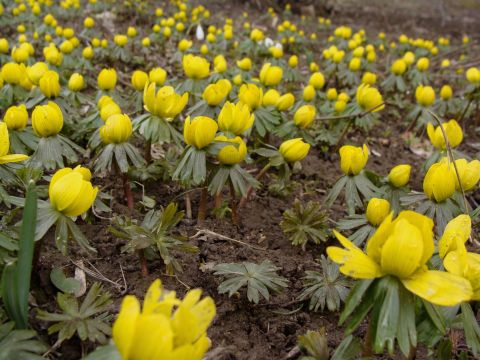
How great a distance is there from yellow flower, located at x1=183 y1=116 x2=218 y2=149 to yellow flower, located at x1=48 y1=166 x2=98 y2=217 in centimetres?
54

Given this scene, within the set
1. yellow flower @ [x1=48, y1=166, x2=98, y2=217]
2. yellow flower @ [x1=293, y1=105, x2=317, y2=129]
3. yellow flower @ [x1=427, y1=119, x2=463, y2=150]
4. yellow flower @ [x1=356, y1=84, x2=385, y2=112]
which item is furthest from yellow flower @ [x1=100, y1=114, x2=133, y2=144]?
yellow flower @ [x1=356, y1=84, x2=385, y2=112]

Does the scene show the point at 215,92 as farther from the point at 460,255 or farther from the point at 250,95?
the point at 460,255

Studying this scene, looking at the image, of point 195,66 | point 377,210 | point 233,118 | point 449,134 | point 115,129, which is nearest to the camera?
point 377,210

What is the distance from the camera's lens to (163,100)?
6.61 feet

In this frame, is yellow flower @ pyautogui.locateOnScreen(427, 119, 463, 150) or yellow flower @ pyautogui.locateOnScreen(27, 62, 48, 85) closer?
yellow flower @ pyautogui.locateOnScreen(427, 119, 463, 150)

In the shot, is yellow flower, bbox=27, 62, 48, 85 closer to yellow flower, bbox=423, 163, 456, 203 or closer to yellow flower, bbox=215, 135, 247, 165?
A: yellow flower, bbox=215, 135, 247, 165

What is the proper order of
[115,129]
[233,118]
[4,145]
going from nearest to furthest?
[4,145] < [115,129] < [233,118]

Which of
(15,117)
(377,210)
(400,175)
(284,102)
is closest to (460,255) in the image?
(377,210)

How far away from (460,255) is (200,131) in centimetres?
97

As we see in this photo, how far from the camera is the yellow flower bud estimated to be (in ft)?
7.63

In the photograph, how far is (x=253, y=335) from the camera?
1.56m

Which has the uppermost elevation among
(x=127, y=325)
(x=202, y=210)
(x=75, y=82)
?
(x=127, y=325)

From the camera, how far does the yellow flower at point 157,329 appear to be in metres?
0.83

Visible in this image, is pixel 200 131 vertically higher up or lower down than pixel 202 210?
higher up
